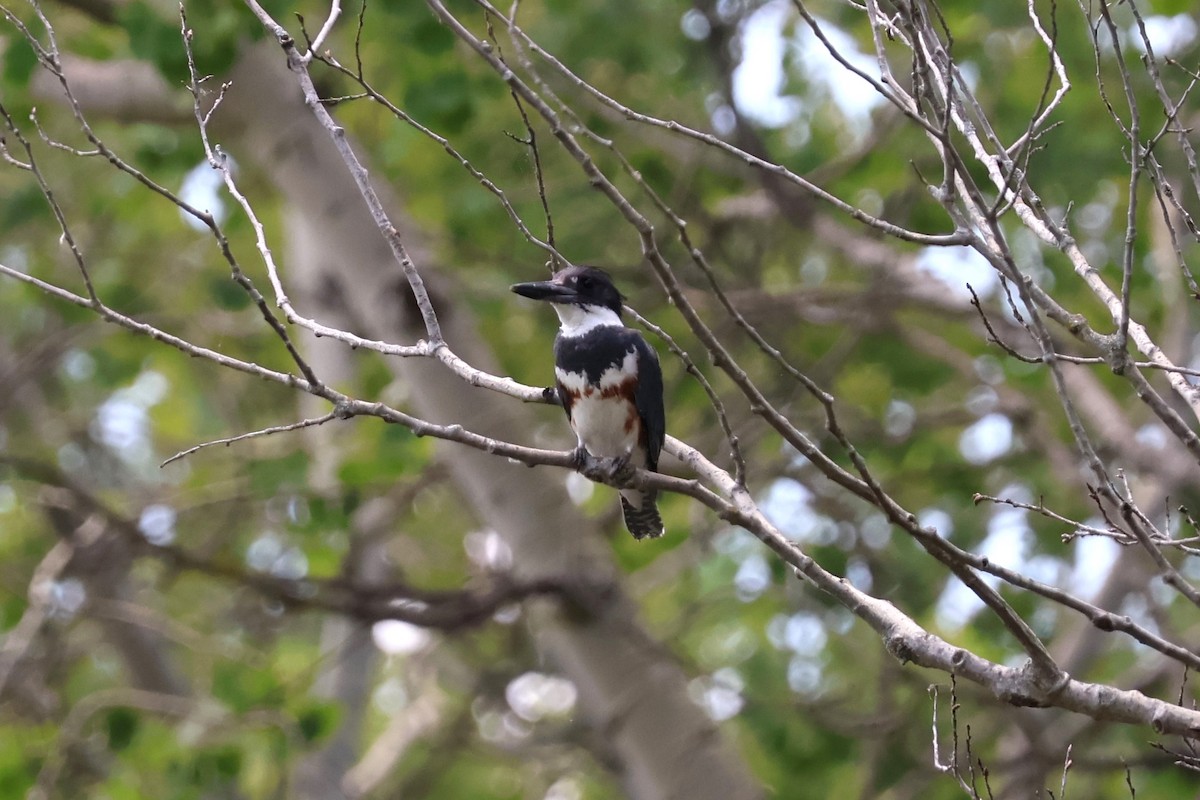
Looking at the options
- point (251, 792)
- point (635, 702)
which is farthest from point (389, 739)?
point (635, 702)

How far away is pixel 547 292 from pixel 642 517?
92 cm

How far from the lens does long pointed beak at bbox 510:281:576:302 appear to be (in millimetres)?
3929

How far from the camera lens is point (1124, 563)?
19.8 feet

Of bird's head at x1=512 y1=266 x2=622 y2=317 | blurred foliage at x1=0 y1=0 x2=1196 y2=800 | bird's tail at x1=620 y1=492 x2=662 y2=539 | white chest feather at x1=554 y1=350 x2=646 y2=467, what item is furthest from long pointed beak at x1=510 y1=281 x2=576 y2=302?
blurred foliage at x1=0 y1=0 x2=1196 y2=800

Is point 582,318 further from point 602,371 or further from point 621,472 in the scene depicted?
point 621,472

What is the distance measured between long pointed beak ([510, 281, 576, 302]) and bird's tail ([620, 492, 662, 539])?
747 mm

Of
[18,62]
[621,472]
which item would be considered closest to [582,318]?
[621,472]

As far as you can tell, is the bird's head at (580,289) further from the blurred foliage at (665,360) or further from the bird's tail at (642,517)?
the blurred foliage at (665,360)

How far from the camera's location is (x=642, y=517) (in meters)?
Answer: 4.51

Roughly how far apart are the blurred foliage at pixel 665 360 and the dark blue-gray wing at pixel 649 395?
5.09 ft

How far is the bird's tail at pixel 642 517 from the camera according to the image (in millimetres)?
4453

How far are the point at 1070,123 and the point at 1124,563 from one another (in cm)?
201

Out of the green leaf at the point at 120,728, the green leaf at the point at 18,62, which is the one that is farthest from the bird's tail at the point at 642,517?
the green leaf at the point at 18,62

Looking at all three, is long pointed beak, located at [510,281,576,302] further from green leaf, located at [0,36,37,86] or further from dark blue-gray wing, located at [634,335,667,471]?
green leaf, located at [0,36,37,86]
